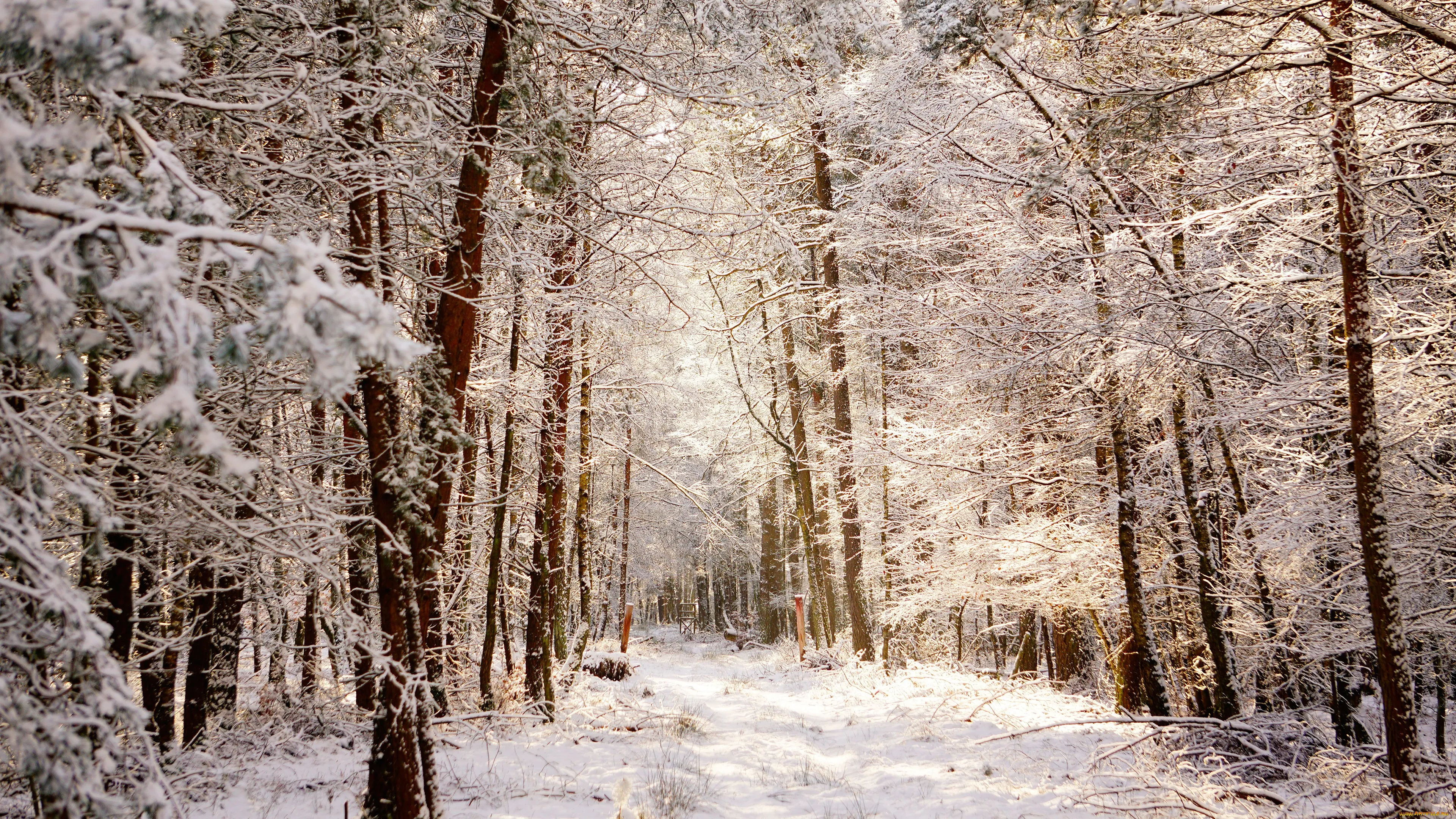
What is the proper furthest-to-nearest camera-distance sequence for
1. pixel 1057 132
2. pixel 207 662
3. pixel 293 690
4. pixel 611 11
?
1. pixel 293 690
2. pixel 1057 132
3. pixel 207 662
4. pixel 611 11

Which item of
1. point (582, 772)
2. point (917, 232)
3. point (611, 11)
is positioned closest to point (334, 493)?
point (582, 772)

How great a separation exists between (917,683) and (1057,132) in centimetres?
777

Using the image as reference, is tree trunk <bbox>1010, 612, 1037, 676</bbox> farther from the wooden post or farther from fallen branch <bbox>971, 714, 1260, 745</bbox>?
fallen branch <bbox>971, 714, 1260, 745</bbox>

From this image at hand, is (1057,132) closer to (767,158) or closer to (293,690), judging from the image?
(767,158)

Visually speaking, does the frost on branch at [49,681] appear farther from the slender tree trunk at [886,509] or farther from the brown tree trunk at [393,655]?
the slender tree trunk at [886,509]

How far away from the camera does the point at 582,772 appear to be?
5.88m

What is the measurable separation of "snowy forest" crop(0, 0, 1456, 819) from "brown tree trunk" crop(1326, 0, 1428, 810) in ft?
0.10

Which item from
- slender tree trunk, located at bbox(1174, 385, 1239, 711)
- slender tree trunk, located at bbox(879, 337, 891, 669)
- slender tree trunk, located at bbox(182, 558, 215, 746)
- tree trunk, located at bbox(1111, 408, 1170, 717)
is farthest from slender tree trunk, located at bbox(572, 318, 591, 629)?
slender tree trunk, located at bbox(1174, 385, 1239, 711)

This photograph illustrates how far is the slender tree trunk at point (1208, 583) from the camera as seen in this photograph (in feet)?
21.6

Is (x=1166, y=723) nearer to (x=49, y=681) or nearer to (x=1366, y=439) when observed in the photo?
(x=1366, y=439)

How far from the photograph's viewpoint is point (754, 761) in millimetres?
6965

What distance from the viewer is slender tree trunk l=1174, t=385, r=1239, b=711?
21.6ft

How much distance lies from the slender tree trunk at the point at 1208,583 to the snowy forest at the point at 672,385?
5 cm

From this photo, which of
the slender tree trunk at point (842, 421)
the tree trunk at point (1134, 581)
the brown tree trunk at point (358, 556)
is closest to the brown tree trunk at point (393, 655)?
the brown tree trunk at point (358, 556)
